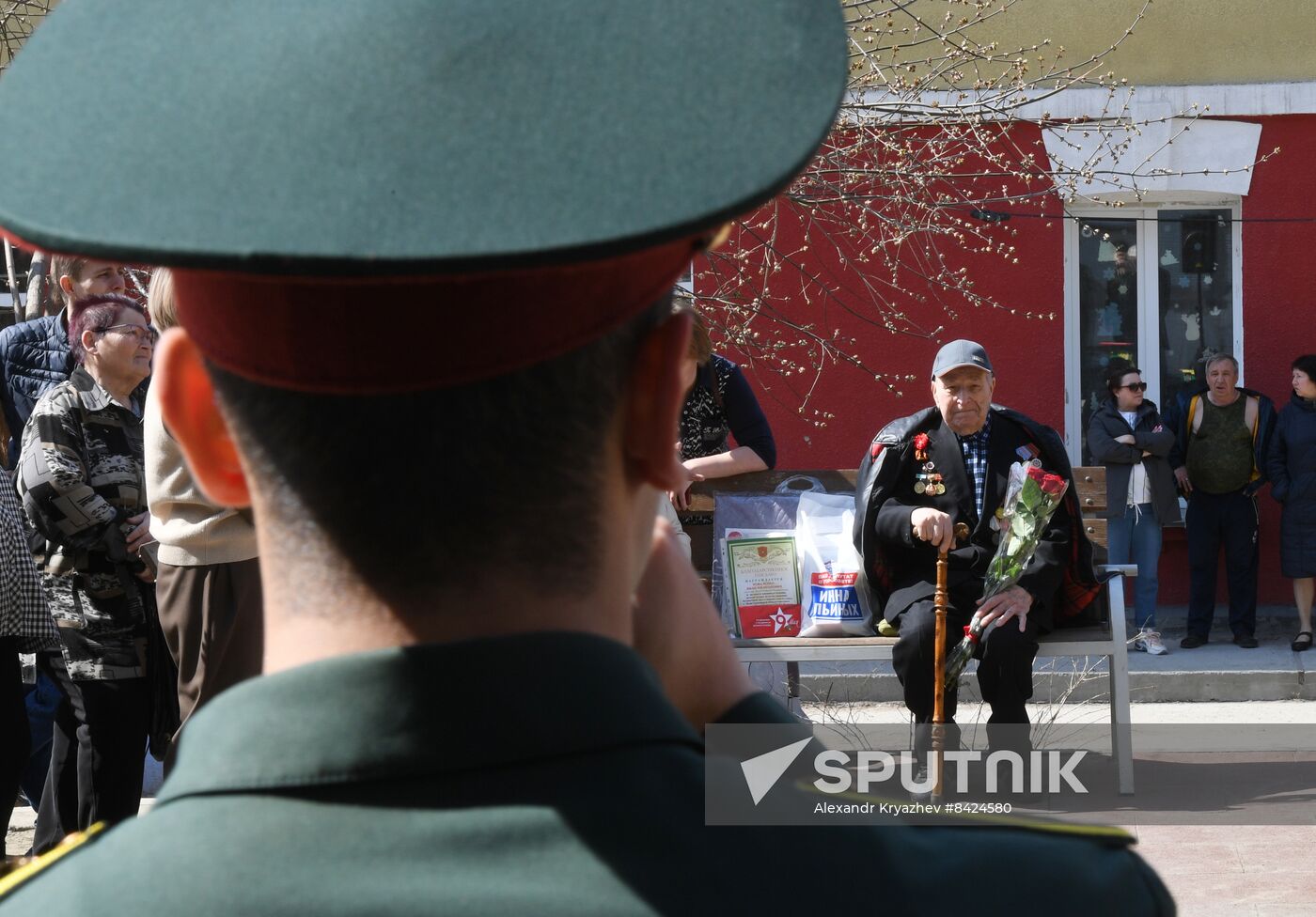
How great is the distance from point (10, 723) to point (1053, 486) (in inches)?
149

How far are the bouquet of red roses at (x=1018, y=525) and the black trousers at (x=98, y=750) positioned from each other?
3.16 metres

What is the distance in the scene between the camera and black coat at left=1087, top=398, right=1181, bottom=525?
1051 cm

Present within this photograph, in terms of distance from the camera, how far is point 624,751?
856 mm

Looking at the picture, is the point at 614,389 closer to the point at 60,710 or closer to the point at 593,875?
the point at 593,875

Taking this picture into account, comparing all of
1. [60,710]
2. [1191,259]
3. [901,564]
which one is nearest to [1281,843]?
[901,564]

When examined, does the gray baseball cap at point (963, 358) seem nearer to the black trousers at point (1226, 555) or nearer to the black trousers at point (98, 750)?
the black trousers at point (98, 750)

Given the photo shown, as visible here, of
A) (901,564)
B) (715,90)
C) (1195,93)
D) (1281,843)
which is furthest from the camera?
(1195,93)

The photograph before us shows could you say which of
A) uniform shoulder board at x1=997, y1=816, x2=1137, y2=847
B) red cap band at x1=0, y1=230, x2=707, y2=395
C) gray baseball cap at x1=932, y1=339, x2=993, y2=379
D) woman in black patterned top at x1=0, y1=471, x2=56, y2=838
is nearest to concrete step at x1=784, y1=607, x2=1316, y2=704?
gray baseball cap at x1=932, y1=339, x2=993, y2=379

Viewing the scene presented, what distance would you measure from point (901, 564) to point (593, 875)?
581 centimetres

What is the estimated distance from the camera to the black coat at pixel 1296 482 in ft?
33.8

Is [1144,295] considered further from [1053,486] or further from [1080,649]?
[1053,486]

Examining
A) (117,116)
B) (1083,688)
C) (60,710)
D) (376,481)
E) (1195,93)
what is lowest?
(1083,688)

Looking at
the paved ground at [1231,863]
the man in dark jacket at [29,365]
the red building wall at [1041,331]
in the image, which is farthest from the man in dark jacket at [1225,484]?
the man in dark jacket at [29,365]

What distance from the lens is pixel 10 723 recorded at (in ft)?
14.7
